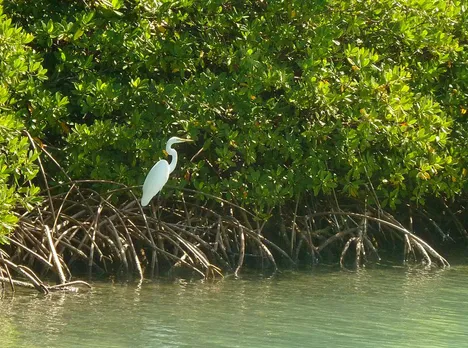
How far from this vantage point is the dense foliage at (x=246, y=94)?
9203 millimetres

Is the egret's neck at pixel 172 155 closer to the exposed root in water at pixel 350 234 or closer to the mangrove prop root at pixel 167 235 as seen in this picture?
the mangrove prop root at pixel 167 235

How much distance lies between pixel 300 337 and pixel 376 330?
0.63 m

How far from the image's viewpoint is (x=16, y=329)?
7125mm

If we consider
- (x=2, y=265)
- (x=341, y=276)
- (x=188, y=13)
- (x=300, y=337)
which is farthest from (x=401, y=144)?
(x=2, y=265)

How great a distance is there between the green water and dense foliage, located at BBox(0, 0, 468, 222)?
101 cm

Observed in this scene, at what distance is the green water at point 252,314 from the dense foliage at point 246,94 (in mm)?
1009

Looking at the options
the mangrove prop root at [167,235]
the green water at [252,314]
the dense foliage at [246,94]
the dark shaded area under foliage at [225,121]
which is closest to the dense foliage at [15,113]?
the dark shaded area under foliage at [225,121]

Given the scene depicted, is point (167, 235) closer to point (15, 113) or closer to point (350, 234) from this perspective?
point (15, 113)

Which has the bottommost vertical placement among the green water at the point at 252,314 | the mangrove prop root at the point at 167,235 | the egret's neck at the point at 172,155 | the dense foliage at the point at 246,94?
the green water at the point at 252,314

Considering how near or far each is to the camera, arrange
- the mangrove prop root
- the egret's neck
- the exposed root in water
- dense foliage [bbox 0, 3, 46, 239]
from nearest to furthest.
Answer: dense foliage [bbox 0, 3, 46, 239] < the mangrove prop root < the egret's neck < the exposed root in water

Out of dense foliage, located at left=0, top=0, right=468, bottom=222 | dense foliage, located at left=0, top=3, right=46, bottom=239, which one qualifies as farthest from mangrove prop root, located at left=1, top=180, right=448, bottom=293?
dense foliage, located at left=0, top=3, right=46, bottom=239

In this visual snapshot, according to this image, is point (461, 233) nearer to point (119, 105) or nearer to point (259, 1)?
point (259, 1)

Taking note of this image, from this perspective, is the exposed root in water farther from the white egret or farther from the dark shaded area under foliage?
the white egret

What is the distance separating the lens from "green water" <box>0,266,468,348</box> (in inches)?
280
